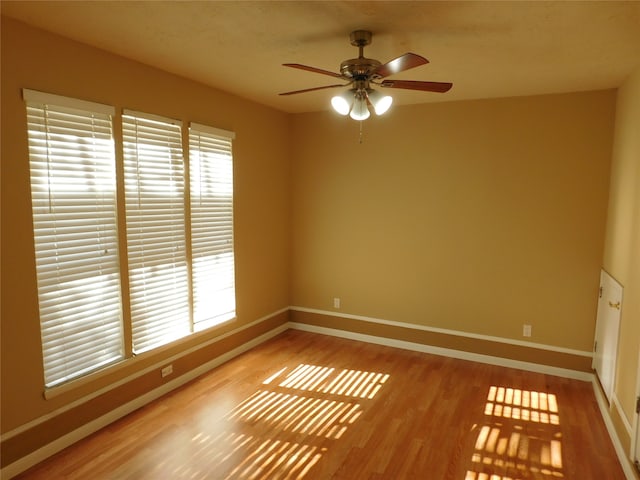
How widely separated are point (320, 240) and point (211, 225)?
152 cm

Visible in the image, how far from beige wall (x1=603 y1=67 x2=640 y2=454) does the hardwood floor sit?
49 cm

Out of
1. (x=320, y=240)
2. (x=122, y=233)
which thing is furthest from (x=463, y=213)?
(x=122, y=233)

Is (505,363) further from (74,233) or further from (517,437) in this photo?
(74,233)

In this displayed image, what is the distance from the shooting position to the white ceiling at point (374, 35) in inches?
83.3

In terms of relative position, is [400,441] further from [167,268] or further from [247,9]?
[247,9]

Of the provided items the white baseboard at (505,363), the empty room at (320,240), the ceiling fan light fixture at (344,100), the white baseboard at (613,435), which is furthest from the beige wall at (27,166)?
the white baseboard at (613,435)

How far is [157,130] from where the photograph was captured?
128 inches

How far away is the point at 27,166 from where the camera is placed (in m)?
2.41

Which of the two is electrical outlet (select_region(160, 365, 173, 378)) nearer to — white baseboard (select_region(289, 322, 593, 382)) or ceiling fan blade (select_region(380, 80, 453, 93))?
white baseboard (select_region(289, 322, 593, 382))

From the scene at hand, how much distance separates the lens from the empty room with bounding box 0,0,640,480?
2422 mm

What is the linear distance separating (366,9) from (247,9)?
0.62 metres

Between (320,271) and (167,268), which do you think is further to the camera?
(320,271)

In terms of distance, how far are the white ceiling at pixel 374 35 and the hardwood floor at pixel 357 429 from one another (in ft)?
8.60

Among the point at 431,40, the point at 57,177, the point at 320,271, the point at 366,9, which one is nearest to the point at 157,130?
the point at 57,177
